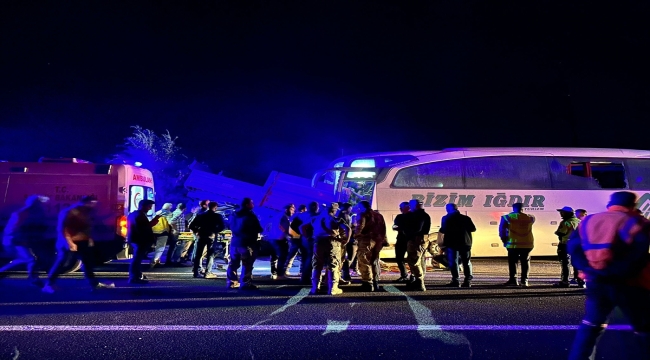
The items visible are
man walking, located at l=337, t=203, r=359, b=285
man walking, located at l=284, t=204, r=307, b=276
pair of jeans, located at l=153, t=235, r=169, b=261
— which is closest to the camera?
man walking, located at l=337, t=203, r=359, b=285

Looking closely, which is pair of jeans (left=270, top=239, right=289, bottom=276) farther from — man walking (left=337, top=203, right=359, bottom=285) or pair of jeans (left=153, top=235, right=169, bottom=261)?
pair of jeans (left=153, top=235, right=169, bottom=261)

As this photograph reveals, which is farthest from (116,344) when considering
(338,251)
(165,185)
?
(165,185)

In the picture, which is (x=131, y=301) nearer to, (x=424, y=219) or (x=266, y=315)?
(x=266, y=315)

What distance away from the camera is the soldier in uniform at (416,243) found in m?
8.74

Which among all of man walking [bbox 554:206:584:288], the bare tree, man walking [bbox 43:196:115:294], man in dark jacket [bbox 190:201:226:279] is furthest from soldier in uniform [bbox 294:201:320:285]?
the bare tree

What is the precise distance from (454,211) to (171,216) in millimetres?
6533

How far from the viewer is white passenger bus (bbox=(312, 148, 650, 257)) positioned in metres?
13.5

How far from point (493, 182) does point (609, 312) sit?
10.2 m

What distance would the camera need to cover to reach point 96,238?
37.2 feet

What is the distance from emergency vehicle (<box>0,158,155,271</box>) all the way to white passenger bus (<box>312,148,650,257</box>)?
17.2 ft

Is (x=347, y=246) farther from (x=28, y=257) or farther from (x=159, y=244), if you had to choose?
(x=28, y=257)

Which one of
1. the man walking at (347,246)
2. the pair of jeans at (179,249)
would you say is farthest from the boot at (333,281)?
the pair of jeans at (179,249)

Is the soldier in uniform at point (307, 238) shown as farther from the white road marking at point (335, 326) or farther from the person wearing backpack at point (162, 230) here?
the person wearing backpack at point (162, 230)

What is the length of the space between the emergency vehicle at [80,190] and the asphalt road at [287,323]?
2.38 meters
